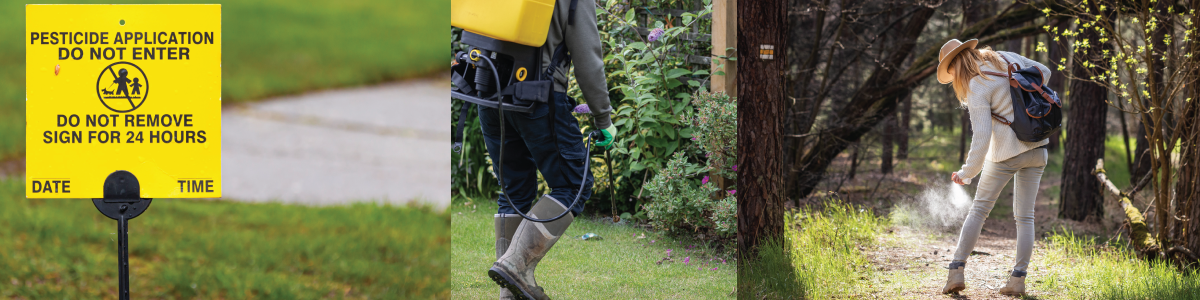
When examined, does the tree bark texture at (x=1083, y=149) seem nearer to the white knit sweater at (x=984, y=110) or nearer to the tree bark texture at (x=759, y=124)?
the white knit sweater at (x=984, y=110)

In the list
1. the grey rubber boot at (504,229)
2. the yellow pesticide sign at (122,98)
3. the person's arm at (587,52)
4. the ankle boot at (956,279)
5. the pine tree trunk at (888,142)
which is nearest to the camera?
the yellow pesticide sign at (122,98)

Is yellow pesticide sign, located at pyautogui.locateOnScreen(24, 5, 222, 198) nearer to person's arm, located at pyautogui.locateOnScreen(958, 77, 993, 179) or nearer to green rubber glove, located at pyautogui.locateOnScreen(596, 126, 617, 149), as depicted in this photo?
green rubber glove, located at pyautogui.locateOnScreen(596, 126, 617, 149)

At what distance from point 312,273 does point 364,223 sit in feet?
1.56

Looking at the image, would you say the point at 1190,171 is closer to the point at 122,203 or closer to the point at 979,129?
the point at 979,129

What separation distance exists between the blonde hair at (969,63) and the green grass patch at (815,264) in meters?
1.01

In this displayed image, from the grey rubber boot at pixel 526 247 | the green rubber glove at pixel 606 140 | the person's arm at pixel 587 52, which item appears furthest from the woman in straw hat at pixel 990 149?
the grey rubber boot at pixel 526 247

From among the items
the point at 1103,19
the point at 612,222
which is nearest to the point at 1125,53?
the point at 1103,19

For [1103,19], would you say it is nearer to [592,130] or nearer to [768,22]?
[768,22]

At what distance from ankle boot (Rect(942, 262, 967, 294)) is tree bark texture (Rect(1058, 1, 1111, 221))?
4102 mm

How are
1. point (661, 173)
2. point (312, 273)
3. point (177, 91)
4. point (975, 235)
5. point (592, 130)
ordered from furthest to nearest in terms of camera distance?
1. point (312, 273)
2. point (975, 235)
3. point (661, 173)
4. point (592, 130)
5. point (177, 91)

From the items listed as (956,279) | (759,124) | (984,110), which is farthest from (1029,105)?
(759,124)

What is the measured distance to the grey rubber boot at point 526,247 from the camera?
115 inches

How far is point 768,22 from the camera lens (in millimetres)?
3490

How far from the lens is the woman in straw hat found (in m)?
3.41
